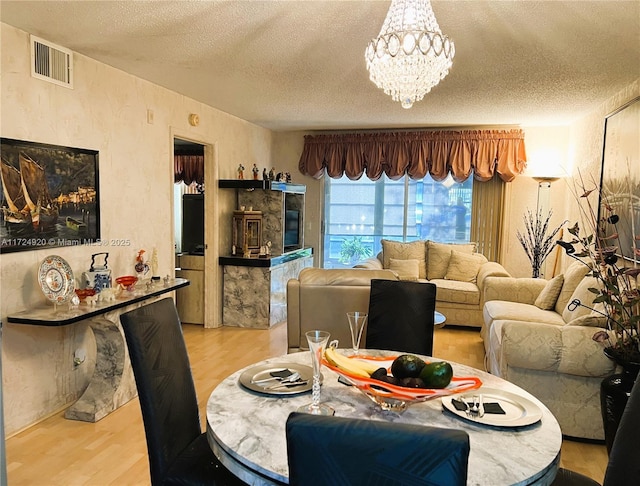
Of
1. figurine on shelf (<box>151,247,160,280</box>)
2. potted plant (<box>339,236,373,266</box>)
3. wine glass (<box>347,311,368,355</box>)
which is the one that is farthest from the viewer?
potted plant (<box>339,236,373,266</box>)

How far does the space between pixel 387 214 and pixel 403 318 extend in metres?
4.61

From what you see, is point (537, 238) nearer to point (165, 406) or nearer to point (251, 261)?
point (251, 261)

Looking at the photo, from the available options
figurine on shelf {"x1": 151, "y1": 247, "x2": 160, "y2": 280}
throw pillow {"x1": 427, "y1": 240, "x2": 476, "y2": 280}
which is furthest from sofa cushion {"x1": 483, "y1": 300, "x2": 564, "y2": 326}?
figurine on shelf {"x1": 151, "y1": 247, "x2": 160, "y2": 280}

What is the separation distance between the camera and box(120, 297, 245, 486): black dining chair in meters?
1.63

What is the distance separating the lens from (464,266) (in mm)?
5848

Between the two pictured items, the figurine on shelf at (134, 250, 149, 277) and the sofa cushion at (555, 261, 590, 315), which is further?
the sofa cushion at (555, 261, 590, 315)

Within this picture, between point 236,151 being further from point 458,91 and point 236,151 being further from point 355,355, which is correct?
point 355,355

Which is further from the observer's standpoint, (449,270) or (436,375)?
(449,270)

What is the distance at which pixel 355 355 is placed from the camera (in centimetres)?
202

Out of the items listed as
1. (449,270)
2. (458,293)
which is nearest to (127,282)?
(458,293)

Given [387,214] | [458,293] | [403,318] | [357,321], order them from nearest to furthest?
[357,321] < [403,318] < [458,293] < [387,214]

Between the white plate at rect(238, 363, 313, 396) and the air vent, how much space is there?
238 centimetres

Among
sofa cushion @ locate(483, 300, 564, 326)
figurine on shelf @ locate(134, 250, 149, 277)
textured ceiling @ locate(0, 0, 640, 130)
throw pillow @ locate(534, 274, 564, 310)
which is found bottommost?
sofa cushion @ locate(483, 300, 564, 326)

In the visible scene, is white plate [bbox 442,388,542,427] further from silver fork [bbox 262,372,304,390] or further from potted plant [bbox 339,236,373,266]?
potted plant [bbox 339,236,373,266]
